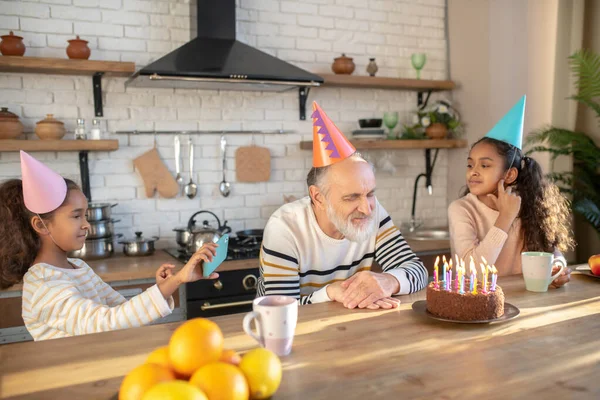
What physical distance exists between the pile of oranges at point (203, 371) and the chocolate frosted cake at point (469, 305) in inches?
24.5

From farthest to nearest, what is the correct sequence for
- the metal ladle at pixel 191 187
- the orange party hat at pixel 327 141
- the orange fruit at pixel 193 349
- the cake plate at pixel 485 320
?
the metal ladle at pixel 191 187
the orange party hat at pixel 327 141
the cake plate at pixel 485 320
the orange fruit at pixel 193 349

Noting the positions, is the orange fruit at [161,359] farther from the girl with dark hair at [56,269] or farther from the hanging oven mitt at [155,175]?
the hanging oven mitt at [155,175]

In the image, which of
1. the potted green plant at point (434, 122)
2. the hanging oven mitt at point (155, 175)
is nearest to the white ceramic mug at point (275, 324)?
the hanging oven mitt at point (155, 175)

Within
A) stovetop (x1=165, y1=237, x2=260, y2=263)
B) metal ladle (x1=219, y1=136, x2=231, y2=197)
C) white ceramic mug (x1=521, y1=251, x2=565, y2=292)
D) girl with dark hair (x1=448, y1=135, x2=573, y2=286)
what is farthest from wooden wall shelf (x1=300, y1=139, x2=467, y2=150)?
white ceramic mug (x1=521, y1=251, x2=565, y2=292)

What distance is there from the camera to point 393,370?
113 centimetres

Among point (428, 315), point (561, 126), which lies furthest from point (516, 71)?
point (428, 315)

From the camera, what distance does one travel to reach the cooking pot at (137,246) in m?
3.22

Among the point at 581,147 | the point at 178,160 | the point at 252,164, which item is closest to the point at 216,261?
the point at 178,160

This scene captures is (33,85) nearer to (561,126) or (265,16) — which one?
(265,16)

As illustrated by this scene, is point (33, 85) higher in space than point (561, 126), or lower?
higher

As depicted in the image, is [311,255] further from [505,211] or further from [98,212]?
[98,212]

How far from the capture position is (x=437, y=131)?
4156 mm

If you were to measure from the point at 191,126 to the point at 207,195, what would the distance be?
0.45m

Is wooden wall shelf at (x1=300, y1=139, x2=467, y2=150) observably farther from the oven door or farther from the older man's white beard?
the older man's white beard
